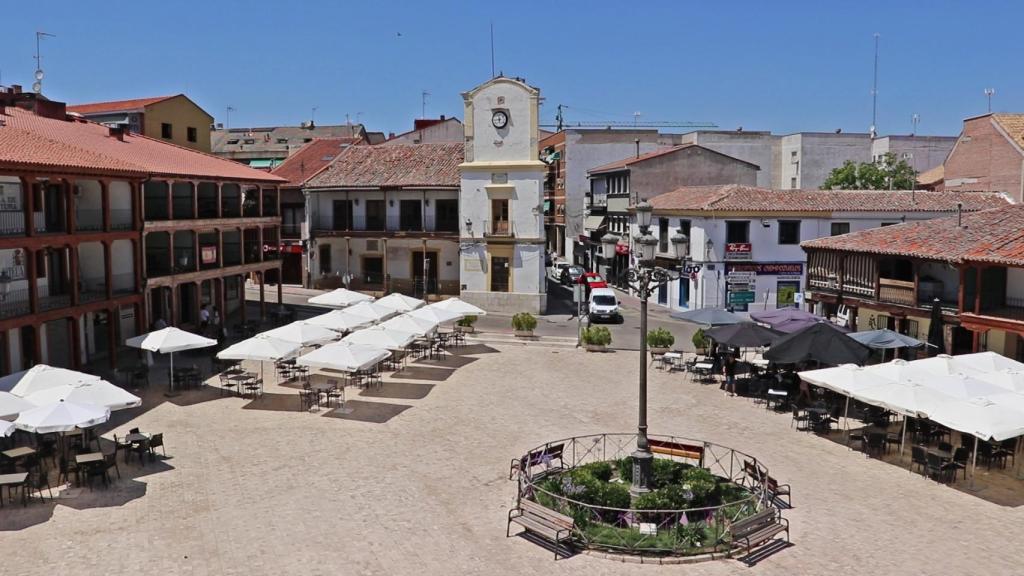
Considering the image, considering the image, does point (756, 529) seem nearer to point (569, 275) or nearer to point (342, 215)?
point (342, 215)

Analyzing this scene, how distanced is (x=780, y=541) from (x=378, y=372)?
1639 cm

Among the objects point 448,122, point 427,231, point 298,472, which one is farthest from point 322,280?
point 298,472

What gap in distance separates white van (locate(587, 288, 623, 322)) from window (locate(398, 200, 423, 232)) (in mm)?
11607

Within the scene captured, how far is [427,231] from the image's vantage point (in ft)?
148

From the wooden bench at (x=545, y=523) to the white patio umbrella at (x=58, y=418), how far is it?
8962 mm

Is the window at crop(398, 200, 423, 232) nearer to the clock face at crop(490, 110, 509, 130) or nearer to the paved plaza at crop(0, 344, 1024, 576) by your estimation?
the clock face at crop(490, 110, 509, 130)

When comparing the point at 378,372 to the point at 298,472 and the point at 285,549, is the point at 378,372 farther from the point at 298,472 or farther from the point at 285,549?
the point at 285,549

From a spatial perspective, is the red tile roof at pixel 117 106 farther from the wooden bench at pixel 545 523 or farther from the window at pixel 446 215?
the wooden bench at pixel 545 523

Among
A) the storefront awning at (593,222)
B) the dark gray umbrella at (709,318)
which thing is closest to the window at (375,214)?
the storefront awning at (593,222)

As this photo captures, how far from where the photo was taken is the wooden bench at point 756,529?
42.7ft

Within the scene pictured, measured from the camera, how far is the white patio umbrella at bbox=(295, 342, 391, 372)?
853 inches

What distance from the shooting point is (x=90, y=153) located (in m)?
26.5

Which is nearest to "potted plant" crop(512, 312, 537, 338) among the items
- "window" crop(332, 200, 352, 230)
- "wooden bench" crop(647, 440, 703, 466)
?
"window" crop(332, 200, 352, 230)

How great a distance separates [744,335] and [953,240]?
8.16m
